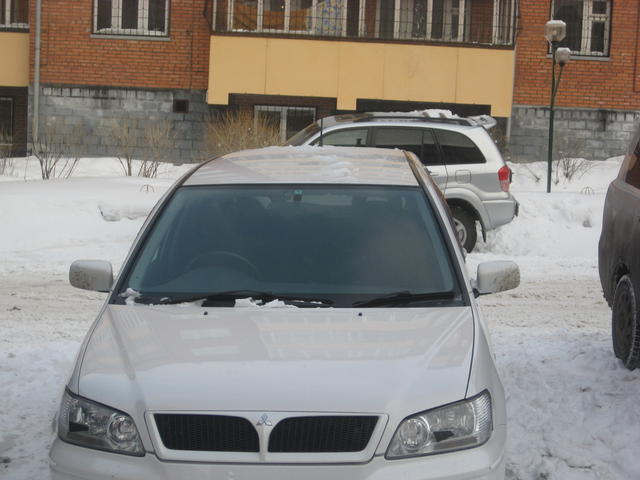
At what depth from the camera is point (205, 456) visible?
12.0 ft

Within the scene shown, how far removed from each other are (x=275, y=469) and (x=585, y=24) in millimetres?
24475

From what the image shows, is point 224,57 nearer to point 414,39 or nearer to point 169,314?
point 414,39

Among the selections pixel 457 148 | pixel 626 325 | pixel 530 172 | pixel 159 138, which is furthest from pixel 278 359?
pixel 530 172

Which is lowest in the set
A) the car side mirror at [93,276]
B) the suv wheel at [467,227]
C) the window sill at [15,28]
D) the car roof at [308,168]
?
the suv wheel at [467,227]

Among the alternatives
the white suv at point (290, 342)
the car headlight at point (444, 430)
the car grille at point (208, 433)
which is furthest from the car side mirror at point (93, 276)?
the car headlight at point (444, 430)

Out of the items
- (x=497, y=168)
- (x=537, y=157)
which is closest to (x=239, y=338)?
(x=497, y=168)

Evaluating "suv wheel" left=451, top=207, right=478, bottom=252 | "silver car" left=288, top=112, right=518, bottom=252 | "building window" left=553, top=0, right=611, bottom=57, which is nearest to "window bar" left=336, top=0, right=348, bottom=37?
"building window" left=553, top=0, right=611, bottom=57

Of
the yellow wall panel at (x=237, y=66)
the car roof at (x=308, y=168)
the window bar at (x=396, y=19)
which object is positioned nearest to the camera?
the car roof at (x=308, y=168)

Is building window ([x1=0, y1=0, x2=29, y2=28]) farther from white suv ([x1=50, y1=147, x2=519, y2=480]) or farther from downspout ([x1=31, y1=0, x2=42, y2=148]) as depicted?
white suv ([x1=50, y1=147, x2=519, y2=480])

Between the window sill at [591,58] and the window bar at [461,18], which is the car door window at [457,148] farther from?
the window sill at [591,58]

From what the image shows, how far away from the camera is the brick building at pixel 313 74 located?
24594 millimetres

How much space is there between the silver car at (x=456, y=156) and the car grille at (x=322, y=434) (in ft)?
31.0

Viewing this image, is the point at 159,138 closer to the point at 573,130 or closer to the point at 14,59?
the point at 14,59

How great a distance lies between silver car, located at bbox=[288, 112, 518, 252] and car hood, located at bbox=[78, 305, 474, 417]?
8683mm
